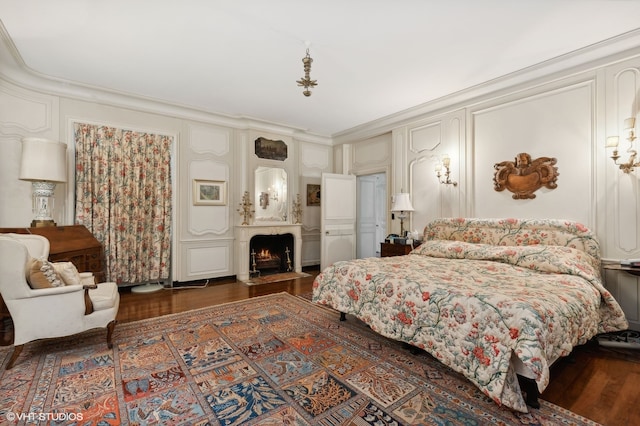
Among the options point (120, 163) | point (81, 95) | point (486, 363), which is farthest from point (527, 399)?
point (81, 95)

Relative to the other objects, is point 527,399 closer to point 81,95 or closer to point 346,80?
point 346,80

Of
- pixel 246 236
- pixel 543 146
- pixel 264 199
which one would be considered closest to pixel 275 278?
pixel 246 236

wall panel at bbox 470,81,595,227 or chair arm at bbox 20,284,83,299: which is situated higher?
wall panel at bbox 470,81,595,227

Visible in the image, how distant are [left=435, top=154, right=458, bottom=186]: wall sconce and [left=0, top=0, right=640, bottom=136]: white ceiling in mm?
899

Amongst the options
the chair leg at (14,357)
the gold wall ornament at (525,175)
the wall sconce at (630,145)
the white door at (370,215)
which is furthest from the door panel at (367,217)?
the chair leg at (14,357)

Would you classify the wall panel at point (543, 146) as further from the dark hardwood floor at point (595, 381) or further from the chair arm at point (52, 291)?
the chair arm at point (52, 291)

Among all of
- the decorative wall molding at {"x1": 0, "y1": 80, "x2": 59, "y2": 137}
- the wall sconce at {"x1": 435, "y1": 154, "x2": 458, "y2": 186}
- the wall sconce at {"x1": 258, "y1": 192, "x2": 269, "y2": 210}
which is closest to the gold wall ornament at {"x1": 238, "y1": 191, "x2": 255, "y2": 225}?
the wall sconce at {"x1": 258, "y1": 192, "x2": 269, "y2": 210}

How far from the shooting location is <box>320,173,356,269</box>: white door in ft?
18.5

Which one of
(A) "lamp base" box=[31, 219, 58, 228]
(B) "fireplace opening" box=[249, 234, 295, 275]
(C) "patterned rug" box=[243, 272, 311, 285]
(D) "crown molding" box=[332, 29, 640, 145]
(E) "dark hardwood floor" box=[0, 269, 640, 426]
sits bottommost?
(E) "dark hardwood floor" box=[0, 269, 640, 426]

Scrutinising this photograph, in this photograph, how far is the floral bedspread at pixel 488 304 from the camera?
1.69 m

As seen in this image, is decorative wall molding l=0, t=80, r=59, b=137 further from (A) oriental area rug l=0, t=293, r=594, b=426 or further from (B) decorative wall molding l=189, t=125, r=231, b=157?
(A) oriental area rug l=0, t=293, r=594, b=426

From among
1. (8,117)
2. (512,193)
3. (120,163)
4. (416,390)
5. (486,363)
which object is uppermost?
(8,117)

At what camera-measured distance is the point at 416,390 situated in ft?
6.35

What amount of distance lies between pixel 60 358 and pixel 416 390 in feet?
8.72
